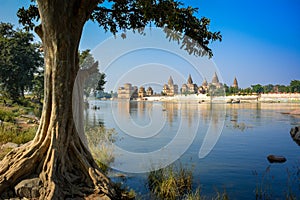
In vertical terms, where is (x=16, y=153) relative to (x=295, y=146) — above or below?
above

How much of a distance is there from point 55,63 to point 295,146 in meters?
17.1

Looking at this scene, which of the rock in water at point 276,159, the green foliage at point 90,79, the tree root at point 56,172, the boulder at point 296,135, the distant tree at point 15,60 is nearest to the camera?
the tree root at point 56,172

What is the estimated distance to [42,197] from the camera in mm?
4891

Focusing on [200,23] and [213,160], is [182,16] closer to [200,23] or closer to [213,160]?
[200,23]

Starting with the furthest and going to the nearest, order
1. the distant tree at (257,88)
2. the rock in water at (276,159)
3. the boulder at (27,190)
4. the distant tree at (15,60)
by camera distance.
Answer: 1. the distant tree at (257,88)
2. the distant tree at (15,60)
3. the rock in water at (276,159)
4. the boulder at (27,190)

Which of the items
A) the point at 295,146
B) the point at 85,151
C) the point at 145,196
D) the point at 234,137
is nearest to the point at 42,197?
the point at 85,151

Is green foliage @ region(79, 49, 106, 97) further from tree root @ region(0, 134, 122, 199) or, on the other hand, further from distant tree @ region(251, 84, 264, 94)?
distant tree @ region(251, 84, 264, 94)

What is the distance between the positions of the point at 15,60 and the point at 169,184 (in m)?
24.9

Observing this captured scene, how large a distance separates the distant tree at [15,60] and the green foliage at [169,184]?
76.5 feet

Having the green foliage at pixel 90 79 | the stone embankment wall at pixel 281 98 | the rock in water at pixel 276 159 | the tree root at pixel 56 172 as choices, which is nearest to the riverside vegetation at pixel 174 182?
the tree root at pixel 56 172

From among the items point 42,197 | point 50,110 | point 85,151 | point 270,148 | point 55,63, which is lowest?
point 270,148

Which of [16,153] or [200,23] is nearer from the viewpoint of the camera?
[16,153]

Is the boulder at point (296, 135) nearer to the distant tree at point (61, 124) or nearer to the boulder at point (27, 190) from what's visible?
the distant tree at point (61, 124)

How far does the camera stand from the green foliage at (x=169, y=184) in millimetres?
7105
